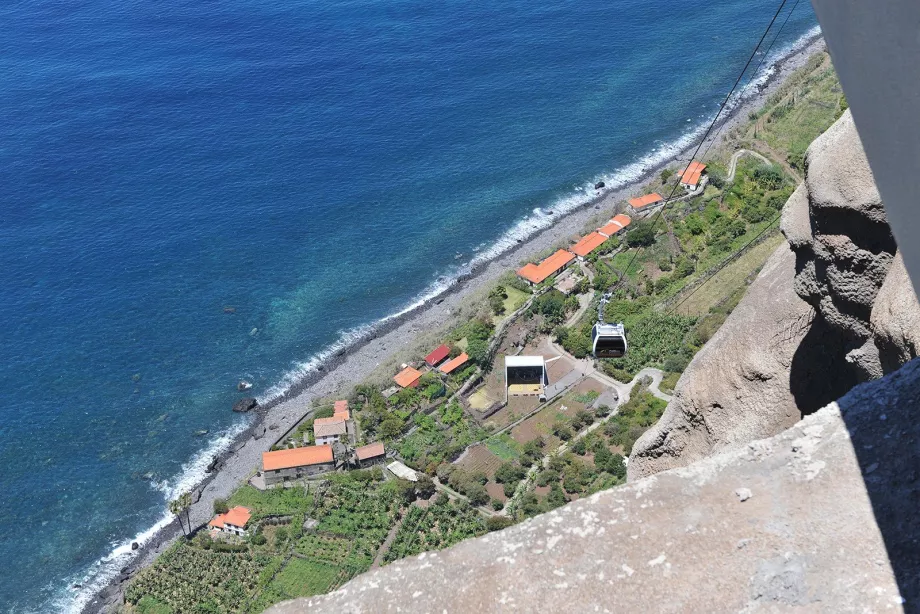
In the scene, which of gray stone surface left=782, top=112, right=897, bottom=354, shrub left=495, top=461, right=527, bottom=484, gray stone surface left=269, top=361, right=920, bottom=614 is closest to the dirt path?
shrub left=495, top=461, right=527, bottom=484

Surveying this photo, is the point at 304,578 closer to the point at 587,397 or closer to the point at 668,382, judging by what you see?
the point at 587,397

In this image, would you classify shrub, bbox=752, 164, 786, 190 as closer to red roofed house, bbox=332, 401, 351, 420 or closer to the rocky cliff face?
red roofed house, bbox=332, 401, 351, 420

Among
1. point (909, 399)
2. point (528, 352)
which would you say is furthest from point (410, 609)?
point (528, 352)

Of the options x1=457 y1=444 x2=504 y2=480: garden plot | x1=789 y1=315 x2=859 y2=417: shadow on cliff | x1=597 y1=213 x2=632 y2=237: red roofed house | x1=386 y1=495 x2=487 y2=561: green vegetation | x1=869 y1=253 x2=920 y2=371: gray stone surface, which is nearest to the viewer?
x1=869 y1=253 x2=920 y2=371: gray stone surface

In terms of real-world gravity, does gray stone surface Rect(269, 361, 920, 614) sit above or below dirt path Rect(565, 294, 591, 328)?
above

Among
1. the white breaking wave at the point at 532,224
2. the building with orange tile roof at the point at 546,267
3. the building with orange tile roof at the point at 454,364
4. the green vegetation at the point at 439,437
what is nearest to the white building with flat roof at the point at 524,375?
the green vegetation at the point at 439,437

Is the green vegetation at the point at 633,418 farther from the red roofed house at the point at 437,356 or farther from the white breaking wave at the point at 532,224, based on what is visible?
the white breaking wave at the point at 532,224

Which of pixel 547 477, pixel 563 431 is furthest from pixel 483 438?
pixel 547 477
